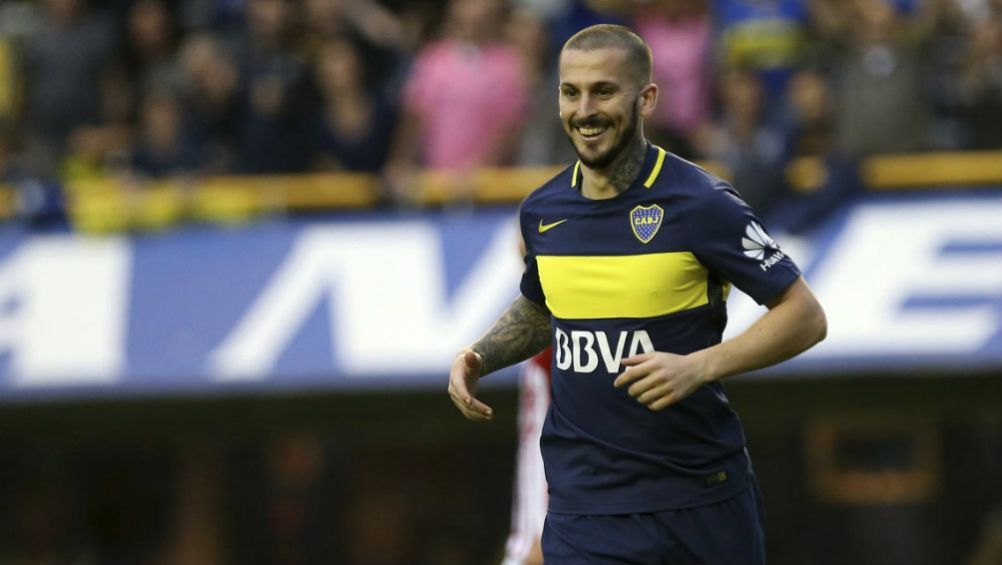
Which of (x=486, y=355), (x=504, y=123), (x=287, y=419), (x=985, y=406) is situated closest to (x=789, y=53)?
(x=504, y=123)

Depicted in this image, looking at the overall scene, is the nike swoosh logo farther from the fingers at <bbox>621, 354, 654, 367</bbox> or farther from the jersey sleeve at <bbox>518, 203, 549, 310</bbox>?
the fingers at <bbox>621, 354, 654, 367</bbox>

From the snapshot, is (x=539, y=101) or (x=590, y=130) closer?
(x=590, y=130)

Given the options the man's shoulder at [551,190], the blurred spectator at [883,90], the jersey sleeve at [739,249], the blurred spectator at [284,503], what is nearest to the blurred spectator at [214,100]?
the blurred spectator at [284,503]

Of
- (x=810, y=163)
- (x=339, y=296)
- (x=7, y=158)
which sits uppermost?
(x=810, y=163)

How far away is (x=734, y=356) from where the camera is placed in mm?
4477

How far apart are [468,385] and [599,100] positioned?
0.90 metres

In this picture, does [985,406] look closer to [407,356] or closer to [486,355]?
[407,356]

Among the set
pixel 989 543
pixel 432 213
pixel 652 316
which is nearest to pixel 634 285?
pixel 652 316

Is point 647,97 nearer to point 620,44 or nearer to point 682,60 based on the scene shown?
point 620,44

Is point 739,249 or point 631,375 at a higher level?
point 739,249

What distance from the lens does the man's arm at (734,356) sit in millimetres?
4402

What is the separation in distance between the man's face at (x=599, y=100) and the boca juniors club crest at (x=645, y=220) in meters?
0.17

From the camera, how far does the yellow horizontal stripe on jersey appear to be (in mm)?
4645

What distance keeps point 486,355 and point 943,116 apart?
6.10m
